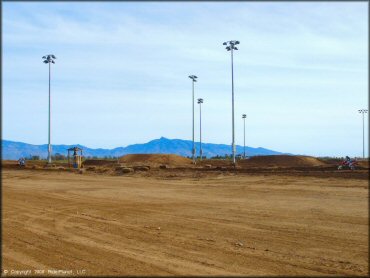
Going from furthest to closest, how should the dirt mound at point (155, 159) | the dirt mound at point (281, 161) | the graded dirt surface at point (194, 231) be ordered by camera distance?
1. the dirt mound at point (155, 159)
2. the dirt mound at point (281, 161)
3. the graded dirt surface at point (194, 231)

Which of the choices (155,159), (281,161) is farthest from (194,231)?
(155,159)

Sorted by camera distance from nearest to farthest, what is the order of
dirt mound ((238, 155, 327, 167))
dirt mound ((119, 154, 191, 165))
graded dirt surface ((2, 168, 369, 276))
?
graded dirt surface ((2, 168, 369, 276)), dirt mound ((238, 155, 327, 167)), dirt mound ((119, 154, 191, 165))

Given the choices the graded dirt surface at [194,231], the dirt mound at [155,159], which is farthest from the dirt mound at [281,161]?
the graded dirt surface at [194,231]

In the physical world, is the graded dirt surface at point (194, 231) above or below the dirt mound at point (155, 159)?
below

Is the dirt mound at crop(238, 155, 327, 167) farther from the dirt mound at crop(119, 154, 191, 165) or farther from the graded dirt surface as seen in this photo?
the graded dirt surface

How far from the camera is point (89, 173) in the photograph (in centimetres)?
3788

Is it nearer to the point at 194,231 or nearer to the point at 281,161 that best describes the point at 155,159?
the point at 281,161

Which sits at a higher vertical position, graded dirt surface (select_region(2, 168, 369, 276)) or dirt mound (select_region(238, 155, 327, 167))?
dirt mound (select_region(238, 155, 327, 167))

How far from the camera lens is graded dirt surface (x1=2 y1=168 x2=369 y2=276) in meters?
8.47

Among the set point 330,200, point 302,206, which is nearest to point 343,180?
point 330,200

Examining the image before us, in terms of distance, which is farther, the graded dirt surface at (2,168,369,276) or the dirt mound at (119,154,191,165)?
the dirt mound at (119,154,191,165)

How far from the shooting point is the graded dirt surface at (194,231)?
847 cm

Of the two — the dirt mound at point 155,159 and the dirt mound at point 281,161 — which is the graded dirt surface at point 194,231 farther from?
the dirt mound at point 155,159

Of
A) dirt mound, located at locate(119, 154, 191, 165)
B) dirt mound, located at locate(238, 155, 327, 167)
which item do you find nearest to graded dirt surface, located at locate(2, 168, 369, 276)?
dirt mound, located at locate(238, 155, 327, 167)
